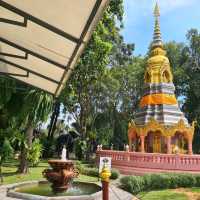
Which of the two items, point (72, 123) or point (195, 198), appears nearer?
point (195, 198)

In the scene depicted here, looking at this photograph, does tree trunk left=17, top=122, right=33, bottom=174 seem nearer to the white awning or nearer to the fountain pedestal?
the fountain pedestal

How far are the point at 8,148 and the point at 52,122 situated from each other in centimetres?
2626

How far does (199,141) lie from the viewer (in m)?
38.7

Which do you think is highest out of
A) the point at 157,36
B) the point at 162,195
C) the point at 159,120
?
the point at 157,36

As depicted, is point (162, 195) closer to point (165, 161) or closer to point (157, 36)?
point (165, 161)

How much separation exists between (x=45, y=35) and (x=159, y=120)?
71.9 feet

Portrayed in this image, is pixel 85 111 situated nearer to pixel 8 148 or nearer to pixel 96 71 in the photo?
pixel 96 71

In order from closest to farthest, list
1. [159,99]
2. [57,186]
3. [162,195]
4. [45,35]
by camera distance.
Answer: [45,35] < [57,186] < [162,195] < [159,99]

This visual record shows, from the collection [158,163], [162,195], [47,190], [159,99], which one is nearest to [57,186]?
[47,190]

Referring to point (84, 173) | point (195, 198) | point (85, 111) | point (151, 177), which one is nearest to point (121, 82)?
point (85, 111)

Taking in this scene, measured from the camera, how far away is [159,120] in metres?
24.6

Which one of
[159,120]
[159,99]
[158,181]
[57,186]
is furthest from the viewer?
[159,99]

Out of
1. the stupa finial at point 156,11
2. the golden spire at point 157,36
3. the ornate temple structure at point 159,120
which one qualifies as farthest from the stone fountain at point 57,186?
the stupa finial at point 156,11

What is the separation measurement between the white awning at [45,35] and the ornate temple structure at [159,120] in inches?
756
